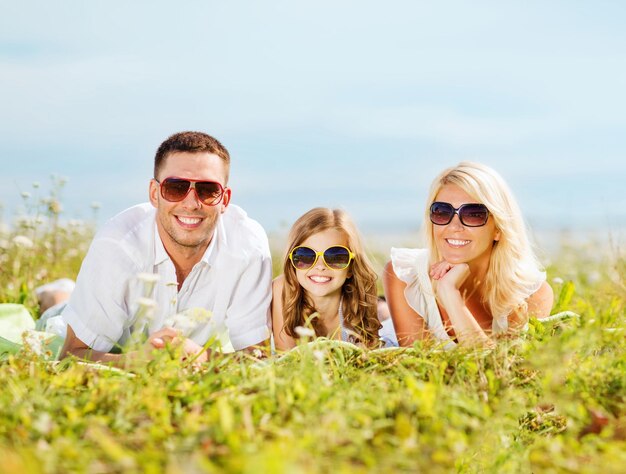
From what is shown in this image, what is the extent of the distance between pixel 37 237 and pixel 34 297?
1552 mm

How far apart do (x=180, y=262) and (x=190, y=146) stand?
834mm

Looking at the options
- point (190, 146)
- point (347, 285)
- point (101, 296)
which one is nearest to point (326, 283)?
point (347, 285)

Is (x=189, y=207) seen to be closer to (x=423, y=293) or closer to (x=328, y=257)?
(x=328, y=257)

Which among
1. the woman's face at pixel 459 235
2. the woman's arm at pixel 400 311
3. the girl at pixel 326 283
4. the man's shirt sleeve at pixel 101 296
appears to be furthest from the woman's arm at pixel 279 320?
the woman's face at pixel 459 235

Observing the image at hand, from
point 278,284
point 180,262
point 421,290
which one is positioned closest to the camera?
point 421,290

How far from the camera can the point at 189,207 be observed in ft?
16.4

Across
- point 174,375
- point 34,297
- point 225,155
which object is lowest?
point 34,297

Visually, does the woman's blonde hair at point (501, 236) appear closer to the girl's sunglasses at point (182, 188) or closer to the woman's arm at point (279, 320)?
the woman's arm at point (279, 320)

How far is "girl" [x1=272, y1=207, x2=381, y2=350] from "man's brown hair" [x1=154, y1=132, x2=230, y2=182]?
30.3 inches

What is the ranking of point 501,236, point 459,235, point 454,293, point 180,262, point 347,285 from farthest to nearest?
point 180,262 → point 347,285 → point 501,236 → point 459,235 → point 454,293

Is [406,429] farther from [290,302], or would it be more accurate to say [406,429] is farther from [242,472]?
[290,302]

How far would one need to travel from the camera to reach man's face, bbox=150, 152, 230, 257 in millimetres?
5020

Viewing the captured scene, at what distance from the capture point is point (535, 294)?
511 cm

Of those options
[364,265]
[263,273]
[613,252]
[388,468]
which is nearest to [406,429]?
[388,468]
